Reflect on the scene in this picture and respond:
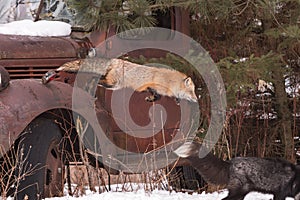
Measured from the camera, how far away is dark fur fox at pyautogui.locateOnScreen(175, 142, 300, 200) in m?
4.88

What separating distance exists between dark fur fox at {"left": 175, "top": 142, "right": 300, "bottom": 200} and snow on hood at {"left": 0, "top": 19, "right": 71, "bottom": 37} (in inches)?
59.7

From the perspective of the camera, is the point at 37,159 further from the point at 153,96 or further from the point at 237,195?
the point at 237,195

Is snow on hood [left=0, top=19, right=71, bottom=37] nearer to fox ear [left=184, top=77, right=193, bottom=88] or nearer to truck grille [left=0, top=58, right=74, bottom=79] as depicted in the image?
truck grille [left=0, top=58, right=74, bottom=79]

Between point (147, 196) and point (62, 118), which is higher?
point (62, 118)

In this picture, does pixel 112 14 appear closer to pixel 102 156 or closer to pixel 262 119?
pixel 102 156

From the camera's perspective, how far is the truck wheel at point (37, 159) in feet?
15.8

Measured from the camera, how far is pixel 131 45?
19.0 ft

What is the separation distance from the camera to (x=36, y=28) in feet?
18.0

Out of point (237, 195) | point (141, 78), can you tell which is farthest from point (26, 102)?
point (237, 195)

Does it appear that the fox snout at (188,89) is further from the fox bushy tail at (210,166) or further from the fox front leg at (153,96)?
the fox bushy tail at (210,166)

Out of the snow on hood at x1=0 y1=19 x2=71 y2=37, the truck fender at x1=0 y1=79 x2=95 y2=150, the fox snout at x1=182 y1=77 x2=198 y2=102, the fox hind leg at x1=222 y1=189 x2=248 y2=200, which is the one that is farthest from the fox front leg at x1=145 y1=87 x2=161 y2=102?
the fox hind leg at x1=222 y1=189 x2=248 y2=200

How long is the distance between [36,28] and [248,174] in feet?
7.03

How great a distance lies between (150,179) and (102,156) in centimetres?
82

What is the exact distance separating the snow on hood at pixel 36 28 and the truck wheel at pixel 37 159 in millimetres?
840
